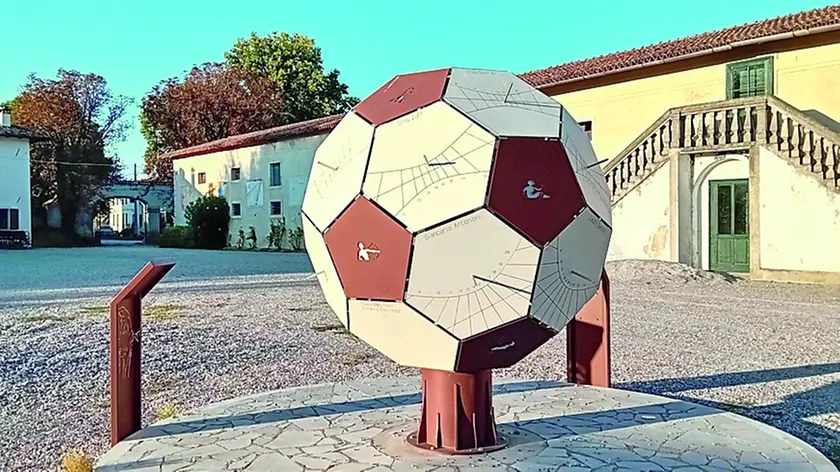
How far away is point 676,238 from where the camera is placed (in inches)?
681

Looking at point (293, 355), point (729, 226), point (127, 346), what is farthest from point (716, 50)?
point (127, 346)

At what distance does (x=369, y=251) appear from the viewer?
342 centimetres

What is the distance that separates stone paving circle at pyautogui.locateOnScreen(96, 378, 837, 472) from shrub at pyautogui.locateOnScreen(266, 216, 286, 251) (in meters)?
27.6

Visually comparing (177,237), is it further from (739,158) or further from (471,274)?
(471,274)

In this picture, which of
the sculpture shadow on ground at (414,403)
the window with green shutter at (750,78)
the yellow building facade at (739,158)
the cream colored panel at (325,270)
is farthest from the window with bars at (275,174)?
the cream colored panel at (325,270)

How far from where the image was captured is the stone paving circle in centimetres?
357

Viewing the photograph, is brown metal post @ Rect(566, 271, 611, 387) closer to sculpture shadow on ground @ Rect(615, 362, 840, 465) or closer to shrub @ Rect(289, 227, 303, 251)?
sculpture shadow on ground @ Rect(615, 362, 840, 465)

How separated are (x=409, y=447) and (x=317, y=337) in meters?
4.91

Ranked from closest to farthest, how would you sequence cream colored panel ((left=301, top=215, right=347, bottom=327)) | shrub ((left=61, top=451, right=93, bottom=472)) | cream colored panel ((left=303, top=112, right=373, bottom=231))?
cream colored panel ((left=303, top=112, right=373, bottom=231)) → cream colored panel ((left=301, top=215, right=347, bottom=327)) → shrub ((left=61, top=451, right=93, bottom=472))

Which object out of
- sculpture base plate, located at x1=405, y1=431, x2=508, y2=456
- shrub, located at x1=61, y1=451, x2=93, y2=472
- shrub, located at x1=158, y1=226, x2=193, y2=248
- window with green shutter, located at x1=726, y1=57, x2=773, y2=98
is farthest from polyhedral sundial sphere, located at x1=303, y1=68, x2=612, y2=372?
shrub, located at x1=158, y1=226, x2=193, y2=248

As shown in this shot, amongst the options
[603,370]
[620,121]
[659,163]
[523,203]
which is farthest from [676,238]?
[523,203]

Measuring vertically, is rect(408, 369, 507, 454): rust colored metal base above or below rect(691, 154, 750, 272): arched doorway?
below

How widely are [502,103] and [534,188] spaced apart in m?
0.49

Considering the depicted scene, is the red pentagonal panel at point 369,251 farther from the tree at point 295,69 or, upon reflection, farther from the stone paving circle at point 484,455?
the tree at point 295,69
